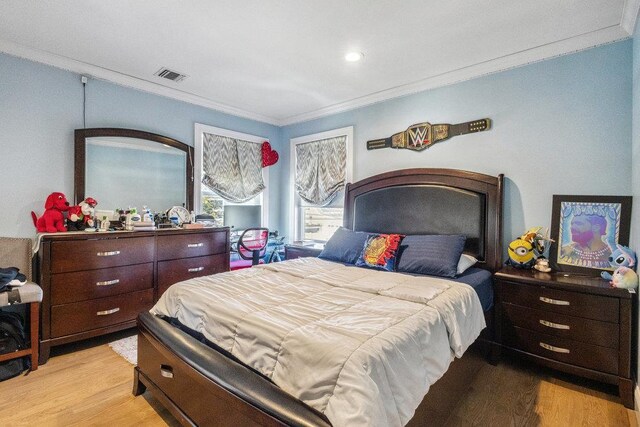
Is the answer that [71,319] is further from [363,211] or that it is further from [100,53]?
[363,211]

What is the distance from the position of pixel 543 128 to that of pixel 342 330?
2.55m

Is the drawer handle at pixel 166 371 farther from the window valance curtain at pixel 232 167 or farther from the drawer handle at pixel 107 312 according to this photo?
the window valance curtain at pixel 232 167

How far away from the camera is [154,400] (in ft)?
6.45

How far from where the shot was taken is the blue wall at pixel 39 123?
2615mm

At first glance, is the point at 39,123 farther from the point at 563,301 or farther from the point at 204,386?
the point at 563,301

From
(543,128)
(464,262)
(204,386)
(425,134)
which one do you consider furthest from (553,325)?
(204,386)

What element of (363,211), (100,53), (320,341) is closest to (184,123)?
(100,53)

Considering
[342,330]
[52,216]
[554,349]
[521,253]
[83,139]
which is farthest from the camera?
[83,139]

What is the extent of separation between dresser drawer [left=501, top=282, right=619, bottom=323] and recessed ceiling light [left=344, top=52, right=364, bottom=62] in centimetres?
226

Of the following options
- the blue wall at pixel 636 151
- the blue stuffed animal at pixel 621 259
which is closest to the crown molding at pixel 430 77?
the blue wall at pixel 636 151

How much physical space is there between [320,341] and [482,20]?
2437mm

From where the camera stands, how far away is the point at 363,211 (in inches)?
141

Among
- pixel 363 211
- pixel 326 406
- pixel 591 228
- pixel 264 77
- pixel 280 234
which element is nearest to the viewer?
pixel 326 406

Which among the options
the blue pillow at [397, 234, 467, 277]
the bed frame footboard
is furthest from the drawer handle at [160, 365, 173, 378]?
the blue pillow at [397, 234, 467, 277]
